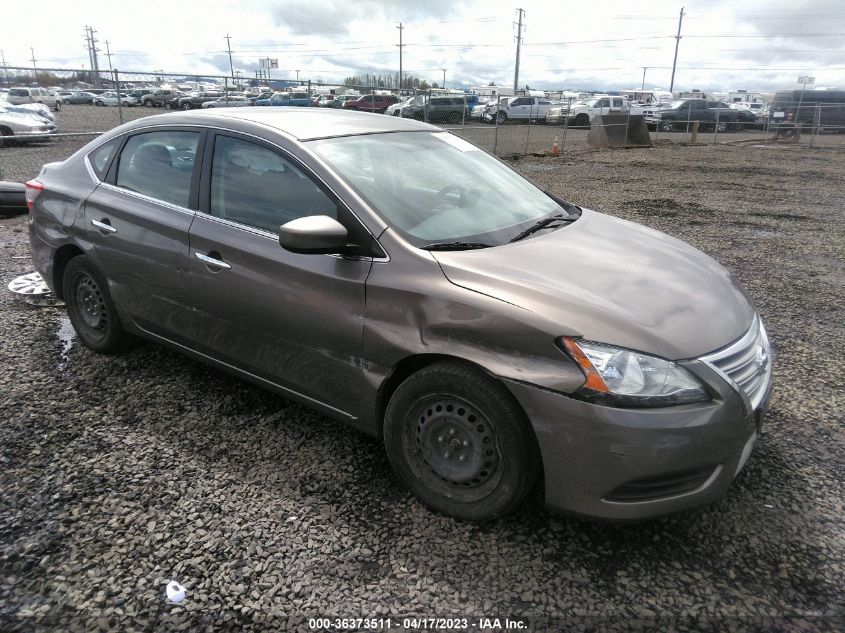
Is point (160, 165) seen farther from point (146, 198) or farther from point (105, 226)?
point (105, 226)

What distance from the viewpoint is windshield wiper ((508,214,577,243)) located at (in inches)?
118

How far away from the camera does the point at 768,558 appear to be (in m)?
2.42

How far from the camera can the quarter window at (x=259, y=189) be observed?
2.93 meters

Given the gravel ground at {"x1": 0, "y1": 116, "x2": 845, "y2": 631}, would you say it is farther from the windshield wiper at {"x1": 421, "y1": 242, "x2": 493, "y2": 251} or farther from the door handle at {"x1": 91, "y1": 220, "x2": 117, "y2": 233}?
the windshield wiper at {"x1": 421, "y1": 242, "x2": 493, "y2": 251}

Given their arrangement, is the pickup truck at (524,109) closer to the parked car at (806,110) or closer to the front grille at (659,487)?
the parked car at (806,110)

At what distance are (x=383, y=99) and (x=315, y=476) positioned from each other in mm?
25755

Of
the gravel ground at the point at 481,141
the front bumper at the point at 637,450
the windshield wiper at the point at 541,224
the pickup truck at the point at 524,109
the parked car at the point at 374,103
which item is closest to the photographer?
the front bumper at the point at 637,450

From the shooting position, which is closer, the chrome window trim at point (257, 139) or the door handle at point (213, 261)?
the chrome window trim at point (257, 139)

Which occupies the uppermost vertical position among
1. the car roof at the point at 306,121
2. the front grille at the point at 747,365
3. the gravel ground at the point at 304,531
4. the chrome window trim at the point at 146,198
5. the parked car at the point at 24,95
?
the parked car at the point at 24,95

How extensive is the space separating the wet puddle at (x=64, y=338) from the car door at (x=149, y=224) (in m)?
0.71

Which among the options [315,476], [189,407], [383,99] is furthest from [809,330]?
[383,99]

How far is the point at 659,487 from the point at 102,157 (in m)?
3.80

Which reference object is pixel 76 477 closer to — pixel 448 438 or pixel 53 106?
pixel 448 438

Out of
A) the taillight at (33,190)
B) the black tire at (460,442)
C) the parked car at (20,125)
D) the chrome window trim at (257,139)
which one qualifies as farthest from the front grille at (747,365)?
the parked car at (20,125)
